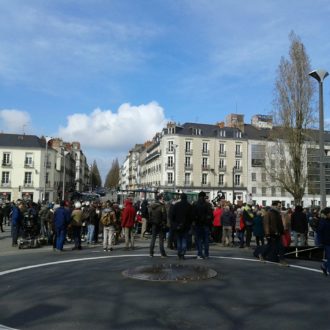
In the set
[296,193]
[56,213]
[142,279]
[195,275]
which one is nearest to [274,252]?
[195,275]

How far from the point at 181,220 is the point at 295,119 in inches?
945

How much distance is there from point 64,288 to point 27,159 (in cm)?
6917

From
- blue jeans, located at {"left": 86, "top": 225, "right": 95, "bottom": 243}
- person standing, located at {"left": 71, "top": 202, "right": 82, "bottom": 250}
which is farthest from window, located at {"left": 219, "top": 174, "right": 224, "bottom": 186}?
person standing, located at {"left": 71, "top": 202, "right": 82, "bottom": 250}

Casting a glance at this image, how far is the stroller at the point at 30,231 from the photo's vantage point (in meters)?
15.7

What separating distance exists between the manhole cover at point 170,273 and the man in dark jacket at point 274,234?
2.46 metres

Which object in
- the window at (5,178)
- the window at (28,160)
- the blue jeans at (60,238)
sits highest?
the window at (28,160)

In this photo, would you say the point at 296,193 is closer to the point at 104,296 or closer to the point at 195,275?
the point at 195,275

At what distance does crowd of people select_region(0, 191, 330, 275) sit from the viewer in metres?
11.8

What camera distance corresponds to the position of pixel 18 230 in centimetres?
1664

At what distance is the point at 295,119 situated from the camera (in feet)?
108

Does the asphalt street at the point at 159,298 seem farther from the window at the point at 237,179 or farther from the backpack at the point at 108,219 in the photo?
the window at the point at 237,179

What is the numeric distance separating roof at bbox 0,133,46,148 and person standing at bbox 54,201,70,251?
62980 millimetres

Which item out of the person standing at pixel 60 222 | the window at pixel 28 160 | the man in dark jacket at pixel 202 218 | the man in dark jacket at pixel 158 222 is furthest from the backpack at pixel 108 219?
the window at pixel 28 160

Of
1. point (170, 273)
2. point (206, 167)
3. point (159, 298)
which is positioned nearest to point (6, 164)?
point (206, 167)
